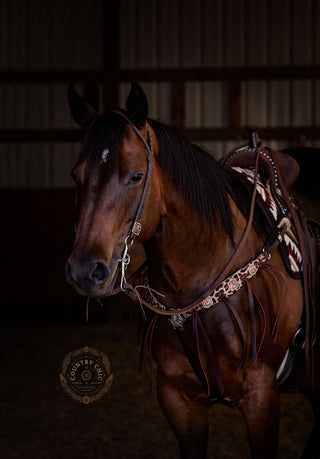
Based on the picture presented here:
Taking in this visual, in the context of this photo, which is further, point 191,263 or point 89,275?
point 191,263

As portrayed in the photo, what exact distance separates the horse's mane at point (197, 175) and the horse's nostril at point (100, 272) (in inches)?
16.0

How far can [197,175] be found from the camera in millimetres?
1599

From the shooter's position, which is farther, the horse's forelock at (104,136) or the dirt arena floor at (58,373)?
the dirt arena floor at (58,373)

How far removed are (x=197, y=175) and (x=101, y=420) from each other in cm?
222


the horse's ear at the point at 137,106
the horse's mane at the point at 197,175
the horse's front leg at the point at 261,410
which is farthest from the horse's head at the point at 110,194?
the horse's front leg at the point at 261,410

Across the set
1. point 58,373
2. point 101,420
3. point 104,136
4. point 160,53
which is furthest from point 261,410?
point 160,53

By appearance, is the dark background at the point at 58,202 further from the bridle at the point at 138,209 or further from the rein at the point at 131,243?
the bridle at the point at 138,209

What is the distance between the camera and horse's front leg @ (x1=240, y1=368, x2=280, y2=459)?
63.9 inches

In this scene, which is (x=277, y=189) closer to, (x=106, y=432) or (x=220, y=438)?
(x=220, y=438)

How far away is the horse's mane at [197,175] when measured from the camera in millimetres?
1532

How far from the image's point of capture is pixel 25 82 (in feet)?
20.2

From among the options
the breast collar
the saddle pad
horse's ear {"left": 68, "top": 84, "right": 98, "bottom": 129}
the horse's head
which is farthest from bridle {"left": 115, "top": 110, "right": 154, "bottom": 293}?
the saddle pad

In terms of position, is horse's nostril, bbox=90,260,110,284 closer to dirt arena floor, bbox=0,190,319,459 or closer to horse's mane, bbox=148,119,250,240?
horse's mane, bbox=148,119,250,240

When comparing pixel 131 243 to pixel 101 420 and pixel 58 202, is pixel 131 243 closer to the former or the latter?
pixel 101 420
